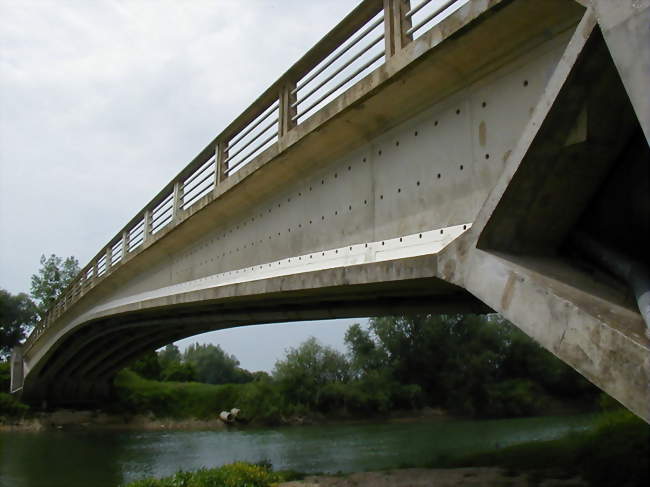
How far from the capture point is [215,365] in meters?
69.9

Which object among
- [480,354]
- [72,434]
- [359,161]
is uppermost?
[359,161]

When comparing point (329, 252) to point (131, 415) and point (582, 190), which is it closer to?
point (582, 190)

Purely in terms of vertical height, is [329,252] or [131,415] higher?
[329,252]

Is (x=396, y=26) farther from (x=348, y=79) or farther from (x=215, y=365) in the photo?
(x=215, y=365)

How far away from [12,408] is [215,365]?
133 feet

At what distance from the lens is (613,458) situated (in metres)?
9.94

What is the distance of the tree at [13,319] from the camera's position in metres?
47.3

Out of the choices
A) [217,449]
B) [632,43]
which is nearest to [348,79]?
[632,43]

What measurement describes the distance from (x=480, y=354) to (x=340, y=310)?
2824 cm

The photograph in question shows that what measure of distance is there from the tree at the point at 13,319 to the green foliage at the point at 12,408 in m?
18.4

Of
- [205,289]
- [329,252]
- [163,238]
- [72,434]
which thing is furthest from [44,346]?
[329,252]

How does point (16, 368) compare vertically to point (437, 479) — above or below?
above

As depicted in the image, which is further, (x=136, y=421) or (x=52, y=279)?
(x=52, y=279)

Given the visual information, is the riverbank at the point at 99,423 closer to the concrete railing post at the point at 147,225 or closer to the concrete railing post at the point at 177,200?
the concrete railing post at the point at 147,225
